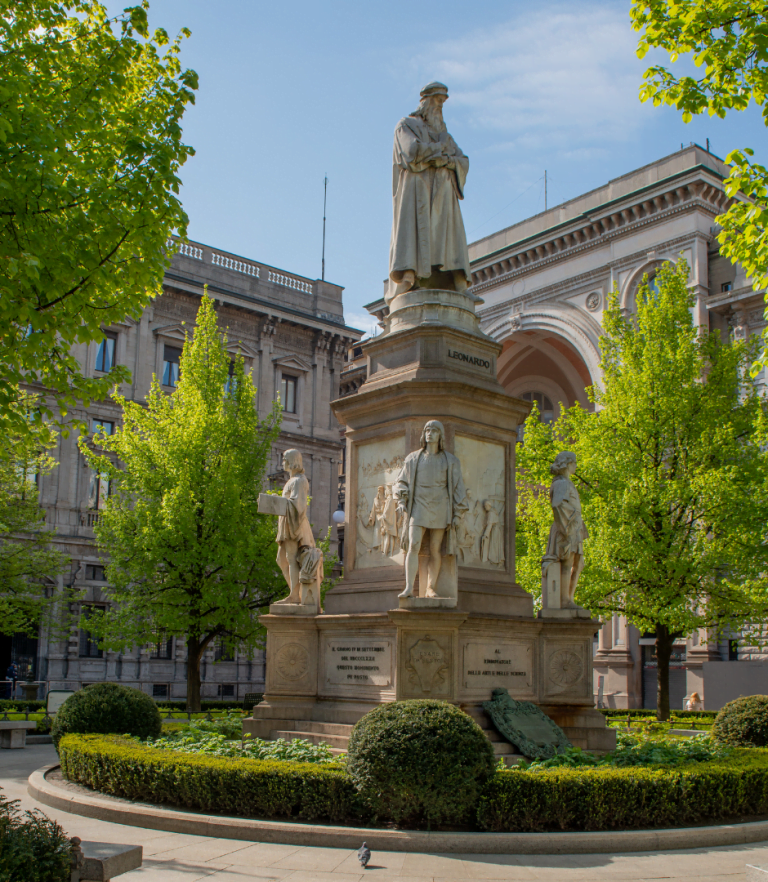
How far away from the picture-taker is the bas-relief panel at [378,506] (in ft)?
43.0

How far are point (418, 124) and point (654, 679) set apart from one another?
95.0ft

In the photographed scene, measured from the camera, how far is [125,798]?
1006 centimetres

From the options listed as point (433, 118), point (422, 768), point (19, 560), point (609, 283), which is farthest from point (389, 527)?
point (609, 283)

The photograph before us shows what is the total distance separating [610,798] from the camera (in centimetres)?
887

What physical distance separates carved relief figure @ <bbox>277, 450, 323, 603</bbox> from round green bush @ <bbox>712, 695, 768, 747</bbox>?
6942mm

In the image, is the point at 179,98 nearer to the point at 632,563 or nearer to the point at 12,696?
the point at 632,563

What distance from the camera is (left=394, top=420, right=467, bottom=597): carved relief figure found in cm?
1173

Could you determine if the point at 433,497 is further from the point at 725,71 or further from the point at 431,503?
the point at 725,71

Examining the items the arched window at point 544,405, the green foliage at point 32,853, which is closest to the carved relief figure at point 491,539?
the green foliage at point 32,853

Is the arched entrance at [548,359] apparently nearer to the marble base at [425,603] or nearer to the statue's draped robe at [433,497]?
the statue's draped robe at [433,497]

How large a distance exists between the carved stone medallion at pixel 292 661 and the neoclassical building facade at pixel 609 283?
75.2ft

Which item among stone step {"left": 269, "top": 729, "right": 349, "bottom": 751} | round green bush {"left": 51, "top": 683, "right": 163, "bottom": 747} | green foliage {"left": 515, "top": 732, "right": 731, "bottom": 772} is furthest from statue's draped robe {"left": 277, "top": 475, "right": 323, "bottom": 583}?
green foliage {"left": 515, "top": 732, "right": 731, "bottom": 772}

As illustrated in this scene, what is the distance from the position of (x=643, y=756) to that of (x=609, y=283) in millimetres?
31582

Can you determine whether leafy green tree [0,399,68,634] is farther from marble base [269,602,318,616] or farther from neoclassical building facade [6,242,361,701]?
marble base [269,602,318,616]
